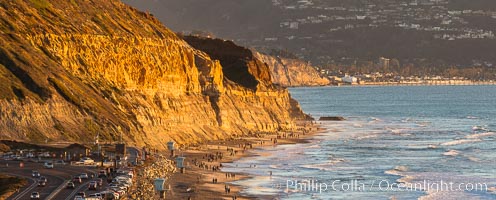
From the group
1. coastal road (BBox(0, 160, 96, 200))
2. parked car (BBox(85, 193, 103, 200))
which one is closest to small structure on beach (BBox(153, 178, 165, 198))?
coastal road (BBox(0, 160, 96, 200))

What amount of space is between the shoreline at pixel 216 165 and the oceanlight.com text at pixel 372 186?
485 centimetres

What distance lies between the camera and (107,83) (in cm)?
12212

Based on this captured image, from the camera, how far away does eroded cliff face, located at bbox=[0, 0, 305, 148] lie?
Answer: 105m

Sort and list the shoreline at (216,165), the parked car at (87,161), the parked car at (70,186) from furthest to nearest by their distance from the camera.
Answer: the parked car at (87,161) < the shoreline at (216,165) < the parked car at (70,186)

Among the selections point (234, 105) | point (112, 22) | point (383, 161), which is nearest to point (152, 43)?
point (112, 22)

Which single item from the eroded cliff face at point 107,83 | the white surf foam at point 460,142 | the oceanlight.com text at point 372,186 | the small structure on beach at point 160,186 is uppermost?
the eroded cliff face at point 107,83

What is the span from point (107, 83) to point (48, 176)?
4085cm

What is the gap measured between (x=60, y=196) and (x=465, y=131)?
364ft

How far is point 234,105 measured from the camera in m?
155

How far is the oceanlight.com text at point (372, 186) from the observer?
93.1 metres

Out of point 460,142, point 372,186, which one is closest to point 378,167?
point 372,186

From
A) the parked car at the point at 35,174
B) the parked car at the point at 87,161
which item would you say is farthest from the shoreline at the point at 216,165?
the parked car at the point at 35,174

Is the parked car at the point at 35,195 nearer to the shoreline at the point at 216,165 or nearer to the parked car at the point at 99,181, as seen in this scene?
the parked car at the point at 99,181

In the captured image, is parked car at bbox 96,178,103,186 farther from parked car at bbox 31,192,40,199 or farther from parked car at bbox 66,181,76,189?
parked car at bbox 31,192,40,199
